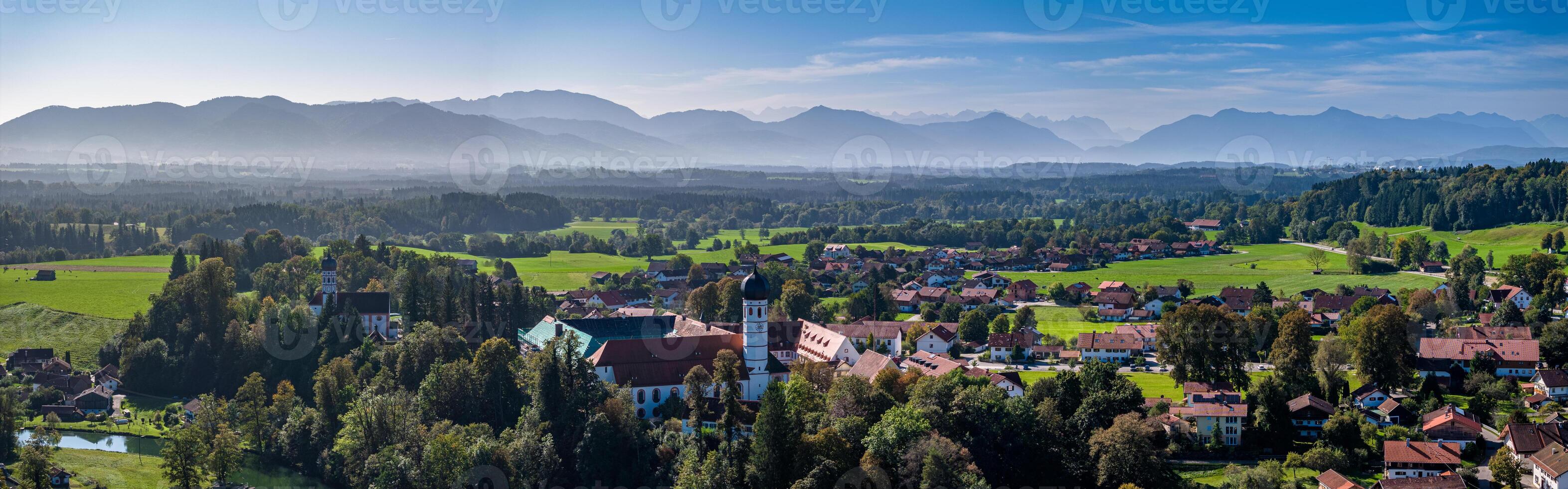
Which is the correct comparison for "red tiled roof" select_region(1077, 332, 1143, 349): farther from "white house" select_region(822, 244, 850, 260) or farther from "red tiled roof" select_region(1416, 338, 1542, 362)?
"white house" select_region(822, 244, 850, 260)

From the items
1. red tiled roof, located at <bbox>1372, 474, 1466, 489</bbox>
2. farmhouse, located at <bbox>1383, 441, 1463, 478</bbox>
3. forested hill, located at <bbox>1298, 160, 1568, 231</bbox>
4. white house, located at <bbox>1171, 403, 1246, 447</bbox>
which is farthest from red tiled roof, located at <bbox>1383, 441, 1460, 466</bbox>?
forested hill, located at <bbox>1298, 160, 1568, 231</bbox>

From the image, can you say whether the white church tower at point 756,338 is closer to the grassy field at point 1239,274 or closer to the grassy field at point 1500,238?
the grassy field at point 1239,274

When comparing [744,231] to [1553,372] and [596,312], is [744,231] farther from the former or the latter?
[1553,372]

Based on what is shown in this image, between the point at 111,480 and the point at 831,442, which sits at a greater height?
the point at 831,442

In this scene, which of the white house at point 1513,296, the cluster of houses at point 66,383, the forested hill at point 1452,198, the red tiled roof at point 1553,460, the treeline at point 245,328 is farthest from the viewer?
the forested hill at point 1452,198

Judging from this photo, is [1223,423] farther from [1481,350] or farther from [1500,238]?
[1500,238]

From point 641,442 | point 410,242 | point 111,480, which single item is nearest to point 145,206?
point 410,242

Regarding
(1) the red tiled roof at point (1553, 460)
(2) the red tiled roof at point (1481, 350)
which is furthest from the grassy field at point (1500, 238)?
(1) the red tiled roof at point (1553, 460)
